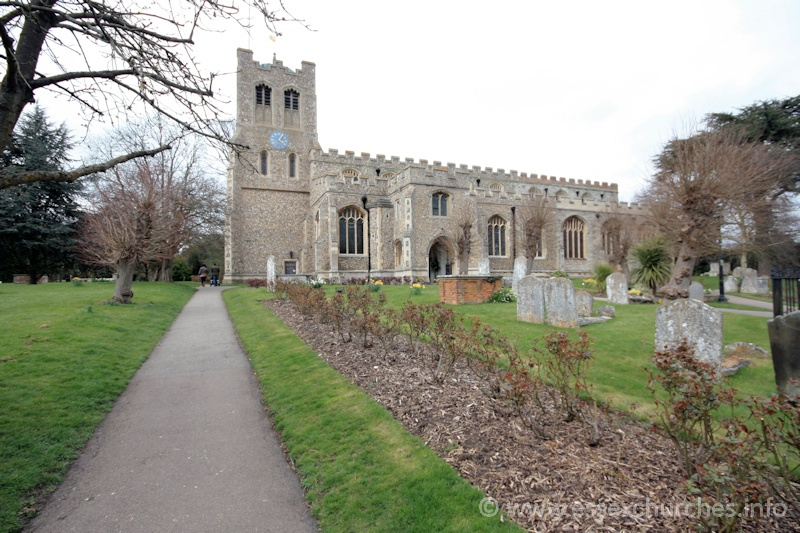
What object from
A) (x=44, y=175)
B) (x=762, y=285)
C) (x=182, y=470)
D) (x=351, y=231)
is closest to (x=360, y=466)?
(x=182, y=470)

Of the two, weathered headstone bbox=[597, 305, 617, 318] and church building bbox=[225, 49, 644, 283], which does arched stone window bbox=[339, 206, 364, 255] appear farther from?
weathered headstone bbox=[597, 305, 617, 318]

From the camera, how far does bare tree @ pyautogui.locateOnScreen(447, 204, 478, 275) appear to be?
2547 cm

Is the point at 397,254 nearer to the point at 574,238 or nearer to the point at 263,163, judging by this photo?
the point at 263,163

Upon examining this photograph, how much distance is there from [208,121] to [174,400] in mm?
4024

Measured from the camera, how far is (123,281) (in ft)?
45.5

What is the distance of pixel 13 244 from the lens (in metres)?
22.4

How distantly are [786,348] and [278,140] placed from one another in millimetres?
31727

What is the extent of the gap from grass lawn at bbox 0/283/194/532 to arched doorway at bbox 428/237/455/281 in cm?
1986

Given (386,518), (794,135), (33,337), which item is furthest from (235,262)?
(794,135)

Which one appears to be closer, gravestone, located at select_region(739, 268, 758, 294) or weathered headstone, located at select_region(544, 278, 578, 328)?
weathered headstone, located at select_region(544, 278, 578, 328)

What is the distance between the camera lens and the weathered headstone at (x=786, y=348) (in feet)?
14.3

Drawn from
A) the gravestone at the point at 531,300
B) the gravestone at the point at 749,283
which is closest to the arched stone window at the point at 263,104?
the gravestone at the point at 531,300

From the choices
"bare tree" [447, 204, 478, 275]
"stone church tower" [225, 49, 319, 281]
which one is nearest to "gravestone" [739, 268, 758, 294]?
"bare tree" [447, 204, 478, 275]

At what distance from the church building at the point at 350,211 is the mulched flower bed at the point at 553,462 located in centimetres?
2002
